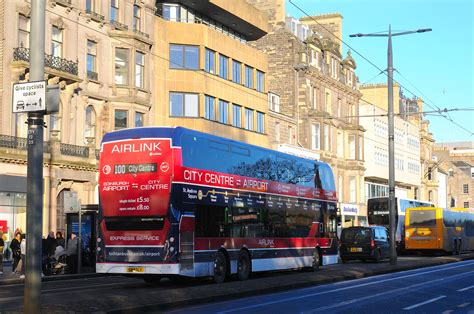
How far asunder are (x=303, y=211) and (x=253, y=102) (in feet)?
82.9

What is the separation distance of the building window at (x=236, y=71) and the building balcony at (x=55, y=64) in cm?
1457

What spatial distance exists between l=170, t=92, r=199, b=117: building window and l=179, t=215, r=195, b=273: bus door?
25122mm

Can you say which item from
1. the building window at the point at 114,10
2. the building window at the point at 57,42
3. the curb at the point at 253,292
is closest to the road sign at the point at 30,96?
the curb at the point at 253,292

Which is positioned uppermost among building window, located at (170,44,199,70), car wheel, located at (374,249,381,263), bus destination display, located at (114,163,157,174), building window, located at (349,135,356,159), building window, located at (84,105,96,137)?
building window, located at (170,44,199,70)

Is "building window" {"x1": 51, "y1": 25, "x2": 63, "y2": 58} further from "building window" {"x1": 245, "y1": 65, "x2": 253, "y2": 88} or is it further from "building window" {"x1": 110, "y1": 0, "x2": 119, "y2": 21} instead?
"building window" {"x1": 245, "y1": 65, "x2": 253, "y2": 88}

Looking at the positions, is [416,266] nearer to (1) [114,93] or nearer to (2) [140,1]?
(1) [114,93]

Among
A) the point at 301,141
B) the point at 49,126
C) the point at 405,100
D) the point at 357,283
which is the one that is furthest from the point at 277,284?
the point at 405,100

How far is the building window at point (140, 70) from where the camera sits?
42312 mm

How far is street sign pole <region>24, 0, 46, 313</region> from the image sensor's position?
11906 millimetres

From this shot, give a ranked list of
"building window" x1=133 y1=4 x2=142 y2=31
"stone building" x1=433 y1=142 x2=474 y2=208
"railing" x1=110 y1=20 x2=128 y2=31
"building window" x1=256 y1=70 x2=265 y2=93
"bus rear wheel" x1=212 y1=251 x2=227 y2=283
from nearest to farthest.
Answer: "bus rear wheel" x1=212 y1=251 x2=227 y2=283
"railing" x1=110 y1=20 x2=128 y2=31
"building window" x1=133 y1=4 x2=142 y2=31
"building window" x1=256 y1=70 x2=265 y2=93
"stone building" x1=433 y1=142 x2=474 y2=208

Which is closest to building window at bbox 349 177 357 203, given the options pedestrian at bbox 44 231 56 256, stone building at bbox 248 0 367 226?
stone building at bbox 248 0 367 226

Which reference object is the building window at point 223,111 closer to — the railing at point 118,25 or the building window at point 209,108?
the building window at point 209,108

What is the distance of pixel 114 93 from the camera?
40.9 metres

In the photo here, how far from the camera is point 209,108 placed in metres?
46.6
